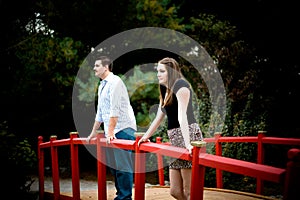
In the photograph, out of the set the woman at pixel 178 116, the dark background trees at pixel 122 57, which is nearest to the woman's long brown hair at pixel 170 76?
the woman at pixel 178 116

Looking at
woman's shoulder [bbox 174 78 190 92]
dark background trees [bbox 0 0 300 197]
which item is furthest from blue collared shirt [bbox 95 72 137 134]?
dark background trees [bbox 0 0 300 197]

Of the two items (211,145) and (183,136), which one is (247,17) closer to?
(211,145)

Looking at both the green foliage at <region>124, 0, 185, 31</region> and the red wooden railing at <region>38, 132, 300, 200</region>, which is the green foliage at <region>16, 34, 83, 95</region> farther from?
the red wooden railing at <region>38, 132, 300, 200</region>

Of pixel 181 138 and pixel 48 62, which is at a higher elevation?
pixel 48 62

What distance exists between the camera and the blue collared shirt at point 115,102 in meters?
5.04

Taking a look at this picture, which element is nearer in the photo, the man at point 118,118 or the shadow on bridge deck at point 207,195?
the man at point 118,118

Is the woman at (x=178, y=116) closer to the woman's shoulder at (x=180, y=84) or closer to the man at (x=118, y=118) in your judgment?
the woman's shoulder at (x=180, y=84)

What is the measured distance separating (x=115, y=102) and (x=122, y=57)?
9.57 m

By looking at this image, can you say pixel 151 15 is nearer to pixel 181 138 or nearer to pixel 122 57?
pixel 122 57

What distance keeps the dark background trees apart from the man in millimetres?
4880

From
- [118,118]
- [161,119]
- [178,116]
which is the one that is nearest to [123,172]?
[118,118]

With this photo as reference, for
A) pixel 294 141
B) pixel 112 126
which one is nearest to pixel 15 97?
pixel 112 126

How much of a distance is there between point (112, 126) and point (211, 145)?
185 inches

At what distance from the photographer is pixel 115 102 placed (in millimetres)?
5027
